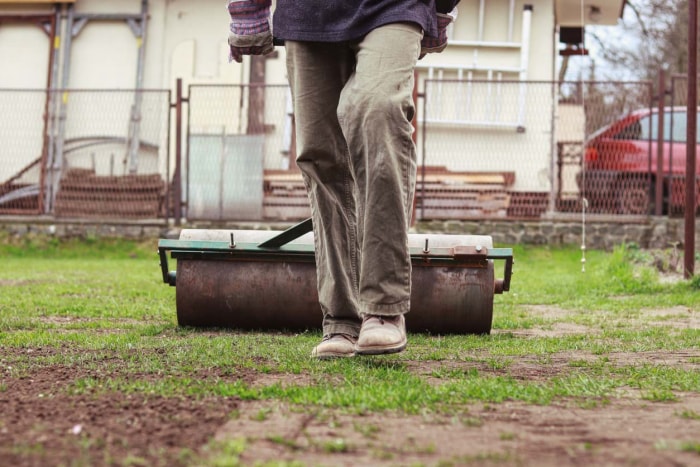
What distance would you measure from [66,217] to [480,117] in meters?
6.36

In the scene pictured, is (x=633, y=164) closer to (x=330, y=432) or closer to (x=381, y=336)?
(x=381, y=336)

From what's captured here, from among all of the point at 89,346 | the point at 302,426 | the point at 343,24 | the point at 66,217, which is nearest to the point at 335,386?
the point at 302,426

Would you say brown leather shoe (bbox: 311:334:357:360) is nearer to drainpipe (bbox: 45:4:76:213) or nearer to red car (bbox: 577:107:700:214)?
red car (bbox: 577:107:700:214)

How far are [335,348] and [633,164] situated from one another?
1014 centimetres

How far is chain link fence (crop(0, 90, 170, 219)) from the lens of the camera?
13.4 m

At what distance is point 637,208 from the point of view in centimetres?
1261

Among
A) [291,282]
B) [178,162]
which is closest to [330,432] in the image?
[291,282]

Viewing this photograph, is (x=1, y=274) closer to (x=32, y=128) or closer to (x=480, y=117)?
(x=32, y=128)

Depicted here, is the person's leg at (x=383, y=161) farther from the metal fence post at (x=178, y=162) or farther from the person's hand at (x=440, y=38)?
the metal fence post at (x=178, y=162)

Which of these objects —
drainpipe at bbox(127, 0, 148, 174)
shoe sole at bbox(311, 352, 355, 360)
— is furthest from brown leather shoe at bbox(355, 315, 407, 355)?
drainpipe at bbox(127, 0, 148, 174)

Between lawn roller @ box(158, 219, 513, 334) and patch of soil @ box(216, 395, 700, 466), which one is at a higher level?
lawn roller @ box(158, 219, 513, 334)

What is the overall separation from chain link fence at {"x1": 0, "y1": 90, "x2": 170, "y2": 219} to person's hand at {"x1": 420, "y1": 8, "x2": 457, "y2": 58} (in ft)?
32.2

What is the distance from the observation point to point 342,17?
3025mm

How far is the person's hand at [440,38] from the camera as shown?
323 centimetres
